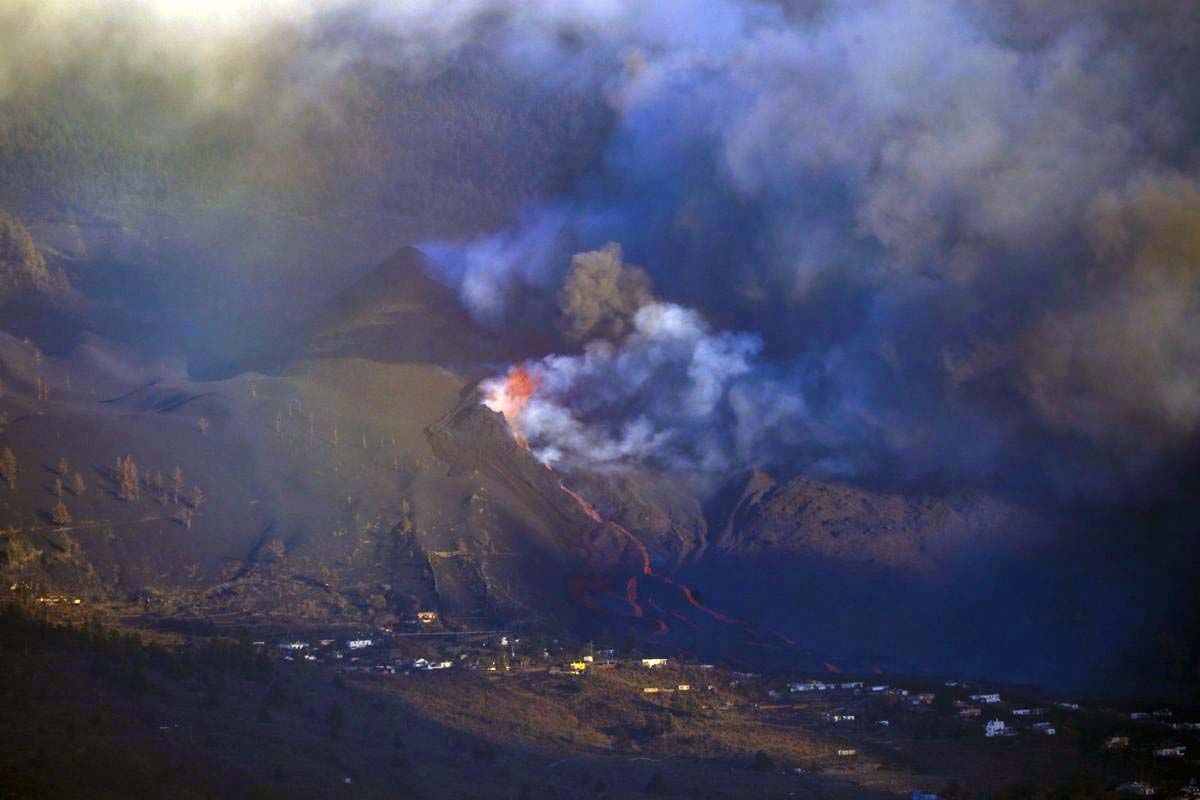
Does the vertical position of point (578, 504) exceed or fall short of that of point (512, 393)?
it falls short

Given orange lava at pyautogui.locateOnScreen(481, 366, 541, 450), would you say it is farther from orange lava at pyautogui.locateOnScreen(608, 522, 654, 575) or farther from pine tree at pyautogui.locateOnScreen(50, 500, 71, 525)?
pine tree at pyautogui.locateOnScreen(50, 500, 71, 525)

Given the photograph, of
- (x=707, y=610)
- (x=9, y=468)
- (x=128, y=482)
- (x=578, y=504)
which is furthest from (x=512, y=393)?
(x=9, y=468)

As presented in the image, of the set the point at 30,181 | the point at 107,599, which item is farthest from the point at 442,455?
the point at 30,181

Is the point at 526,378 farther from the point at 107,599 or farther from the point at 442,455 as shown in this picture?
the point at 107,599

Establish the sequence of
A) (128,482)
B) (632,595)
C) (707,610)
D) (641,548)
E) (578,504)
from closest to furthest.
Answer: (128,482) < (707,610) < (632,595) < (641,548) < (578,504)

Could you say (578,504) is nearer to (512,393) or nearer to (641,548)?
(641,548)

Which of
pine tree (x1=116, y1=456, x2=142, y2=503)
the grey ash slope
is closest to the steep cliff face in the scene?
the grey ash slope
